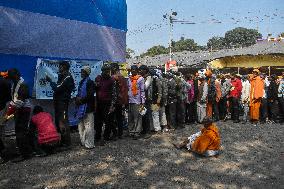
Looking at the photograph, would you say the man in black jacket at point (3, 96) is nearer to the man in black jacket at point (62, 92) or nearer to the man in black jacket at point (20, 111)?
the man in black jacket at point (20, 111)

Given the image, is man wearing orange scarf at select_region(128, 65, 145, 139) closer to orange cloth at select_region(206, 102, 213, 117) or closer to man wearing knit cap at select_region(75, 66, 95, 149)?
man wearing knit cap at select_region(75, 66, 95, 149)

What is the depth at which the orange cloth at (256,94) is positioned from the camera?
527 inches

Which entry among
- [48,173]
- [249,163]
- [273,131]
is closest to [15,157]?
[48,173]

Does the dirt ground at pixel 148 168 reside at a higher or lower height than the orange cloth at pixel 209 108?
lower

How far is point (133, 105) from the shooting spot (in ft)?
32.3

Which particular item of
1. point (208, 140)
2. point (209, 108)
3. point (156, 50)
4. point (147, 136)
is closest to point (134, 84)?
point (147, 136)

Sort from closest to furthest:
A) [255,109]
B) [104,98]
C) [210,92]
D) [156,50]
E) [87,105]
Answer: [87,105]
[104,98]
[210,92]
[255,109]
[156,50]

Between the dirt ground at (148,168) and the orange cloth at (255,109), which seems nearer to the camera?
the dirt ground at (148,168)

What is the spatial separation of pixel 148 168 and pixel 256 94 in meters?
7.73

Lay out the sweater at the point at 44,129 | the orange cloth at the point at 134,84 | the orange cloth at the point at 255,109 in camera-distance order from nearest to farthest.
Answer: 1. the sweater at the point at 44,129
2. the orange cloth at the point at 134,84
3. the orange cloth at the point at 255,109

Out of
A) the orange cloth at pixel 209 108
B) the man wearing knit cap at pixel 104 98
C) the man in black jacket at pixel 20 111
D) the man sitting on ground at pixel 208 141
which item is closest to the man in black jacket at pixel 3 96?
the man in black jacket at pixel 20 111

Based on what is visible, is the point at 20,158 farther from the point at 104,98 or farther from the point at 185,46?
the point at 185,46

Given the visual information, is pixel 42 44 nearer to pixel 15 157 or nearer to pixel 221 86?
pixel 15 157

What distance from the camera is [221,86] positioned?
14188 millimetres
